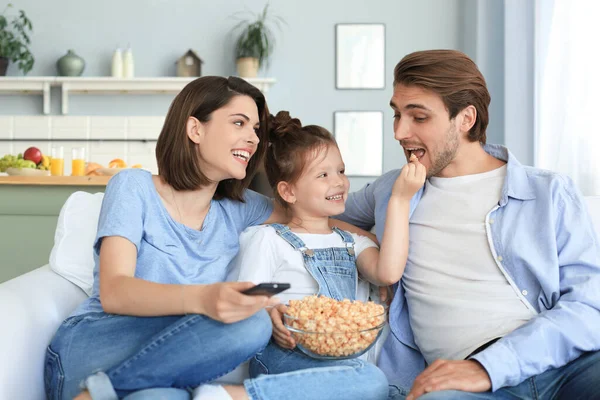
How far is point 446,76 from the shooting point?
178cm

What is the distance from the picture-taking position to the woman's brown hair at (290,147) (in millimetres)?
1942

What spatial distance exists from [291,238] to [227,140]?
32 centimetres

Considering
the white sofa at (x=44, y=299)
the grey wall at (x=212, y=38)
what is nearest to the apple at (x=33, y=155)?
the grey wall at (x=212, y=38)

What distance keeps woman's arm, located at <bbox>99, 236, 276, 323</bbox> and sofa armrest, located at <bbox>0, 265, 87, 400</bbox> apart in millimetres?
177

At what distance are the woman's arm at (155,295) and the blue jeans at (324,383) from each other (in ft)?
0.63

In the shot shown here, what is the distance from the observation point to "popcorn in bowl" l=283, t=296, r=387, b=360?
143cm

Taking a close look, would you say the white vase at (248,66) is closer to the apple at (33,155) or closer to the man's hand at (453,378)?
the apple at (33,155)

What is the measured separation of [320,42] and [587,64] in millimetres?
2632

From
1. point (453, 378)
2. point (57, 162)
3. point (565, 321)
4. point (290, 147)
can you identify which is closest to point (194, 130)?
point (290, 147)

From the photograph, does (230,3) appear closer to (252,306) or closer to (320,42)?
(320,42)

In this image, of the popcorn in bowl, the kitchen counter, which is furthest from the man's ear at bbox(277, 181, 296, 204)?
the kitchen counter

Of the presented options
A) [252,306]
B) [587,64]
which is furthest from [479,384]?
[587,64]

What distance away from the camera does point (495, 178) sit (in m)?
1.78

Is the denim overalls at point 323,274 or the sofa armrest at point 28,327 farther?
the denim overalls at point 323,274
